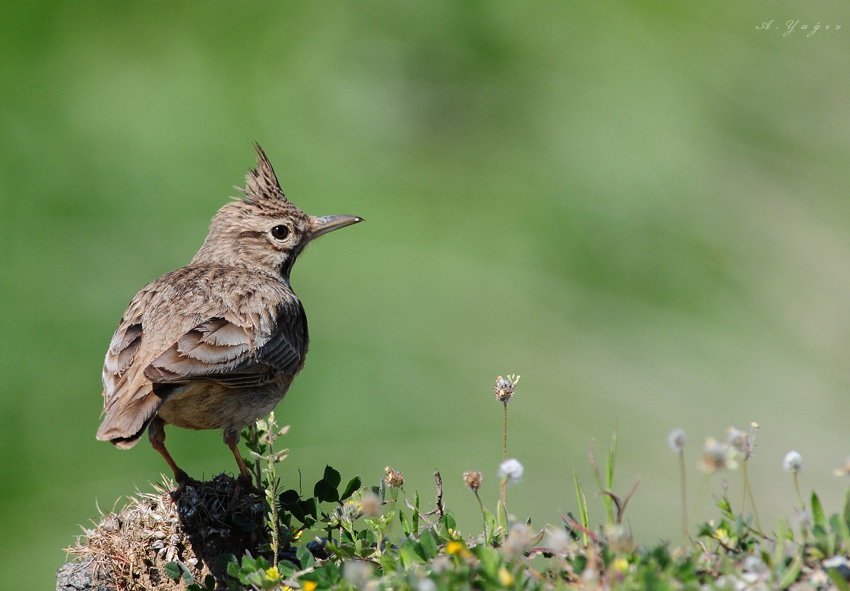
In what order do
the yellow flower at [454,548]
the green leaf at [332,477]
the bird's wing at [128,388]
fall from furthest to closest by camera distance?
the bird's wing at [128,388] < the green leaf at [332,477] < the yellow flower at [454,548]

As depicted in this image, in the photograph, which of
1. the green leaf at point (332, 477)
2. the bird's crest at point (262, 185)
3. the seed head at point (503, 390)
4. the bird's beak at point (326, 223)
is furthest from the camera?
the bird's beak at point (326, 223)

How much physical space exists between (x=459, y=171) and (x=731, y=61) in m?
2.41

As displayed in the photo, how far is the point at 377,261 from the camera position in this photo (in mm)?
7516

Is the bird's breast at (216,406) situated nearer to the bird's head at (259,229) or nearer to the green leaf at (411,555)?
the bird's head at (259,229)

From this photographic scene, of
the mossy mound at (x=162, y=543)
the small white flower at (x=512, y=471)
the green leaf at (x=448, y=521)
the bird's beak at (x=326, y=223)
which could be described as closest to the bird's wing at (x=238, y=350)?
the mossy mound at (x=162, y=543)

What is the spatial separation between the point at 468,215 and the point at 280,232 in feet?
8.35

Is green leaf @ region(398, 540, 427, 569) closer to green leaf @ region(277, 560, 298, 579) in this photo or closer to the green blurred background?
green leaf @ region(277, 560, 298, 579)

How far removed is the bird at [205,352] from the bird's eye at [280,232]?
20 cm

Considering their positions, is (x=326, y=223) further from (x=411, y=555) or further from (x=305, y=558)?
(x=411, y=555)

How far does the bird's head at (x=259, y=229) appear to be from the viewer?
5.40 meters

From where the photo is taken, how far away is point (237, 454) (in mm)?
4066

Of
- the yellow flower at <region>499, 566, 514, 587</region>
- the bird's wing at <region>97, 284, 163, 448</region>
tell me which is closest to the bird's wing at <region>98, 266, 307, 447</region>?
the bird's wing at <region>97, 284, 163, 448</region>

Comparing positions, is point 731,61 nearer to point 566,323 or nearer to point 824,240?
point 824,240

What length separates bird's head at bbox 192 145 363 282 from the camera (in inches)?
213
